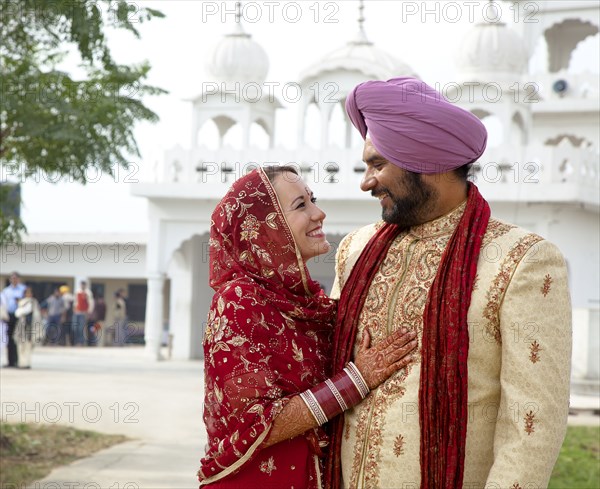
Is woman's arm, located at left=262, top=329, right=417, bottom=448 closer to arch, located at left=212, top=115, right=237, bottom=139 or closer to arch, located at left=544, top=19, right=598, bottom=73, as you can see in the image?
arch, located at left=212, top=115, right=237, bottom=139

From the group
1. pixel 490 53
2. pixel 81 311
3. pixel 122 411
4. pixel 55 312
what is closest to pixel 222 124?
pixel 490 53

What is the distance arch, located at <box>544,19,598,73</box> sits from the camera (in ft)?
68.2

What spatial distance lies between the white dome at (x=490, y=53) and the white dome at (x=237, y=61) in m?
3.68

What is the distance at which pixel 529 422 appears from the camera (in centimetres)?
260

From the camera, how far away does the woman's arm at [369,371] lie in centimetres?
279

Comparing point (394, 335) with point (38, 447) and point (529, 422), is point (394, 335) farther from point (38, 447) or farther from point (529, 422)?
point (38, 447)

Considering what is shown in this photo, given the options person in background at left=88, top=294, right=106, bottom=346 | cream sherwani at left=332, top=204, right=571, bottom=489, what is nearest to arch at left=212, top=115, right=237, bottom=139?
person in background at left=88, top=294, right=106, bottom=346

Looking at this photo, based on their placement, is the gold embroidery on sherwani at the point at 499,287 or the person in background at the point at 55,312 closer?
the gold embroidery on sherwani at the point at 499,287

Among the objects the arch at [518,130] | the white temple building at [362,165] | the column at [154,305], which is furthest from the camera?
the column at [154,305]

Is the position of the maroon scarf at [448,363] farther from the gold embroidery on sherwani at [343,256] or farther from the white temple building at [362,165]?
the white temple building at [362,165]

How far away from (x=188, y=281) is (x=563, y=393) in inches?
669

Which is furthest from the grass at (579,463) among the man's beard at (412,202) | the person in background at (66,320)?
the person in background at (66,320)

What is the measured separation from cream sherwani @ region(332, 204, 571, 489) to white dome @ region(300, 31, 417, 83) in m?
13.6

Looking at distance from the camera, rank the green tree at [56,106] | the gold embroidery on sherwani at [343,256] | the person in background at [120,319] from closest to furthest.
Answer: the gold embroidery on sherwani at [343,256]
the green tree at [56,106]
the person in background at [120,319]
